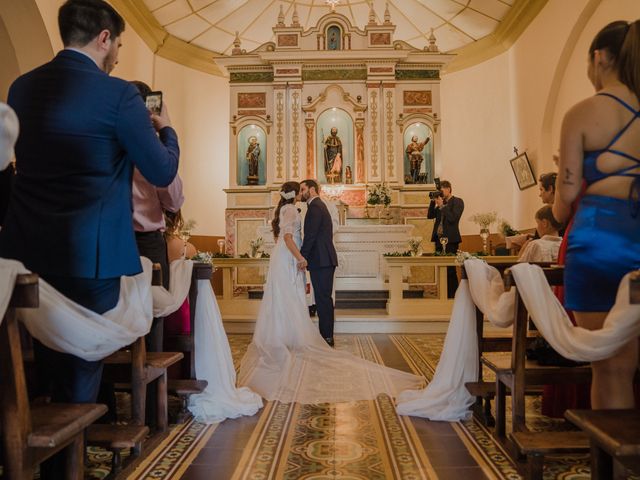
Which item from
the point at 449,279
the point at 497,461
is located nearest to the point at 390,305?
the point at 449,279

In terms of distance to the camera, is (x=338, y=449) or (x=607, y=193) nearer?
(x=607, y=193)

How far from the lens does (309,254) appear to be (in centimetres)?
566

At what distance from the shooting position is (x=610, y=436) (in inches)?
54.4

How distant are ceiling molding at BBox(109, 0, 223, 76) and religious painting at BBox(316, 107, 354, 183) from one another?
115 inches

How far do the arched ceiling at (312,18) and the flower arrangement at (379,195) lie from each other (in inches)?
170

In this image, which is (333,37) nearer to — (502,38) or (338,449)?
(502,38)

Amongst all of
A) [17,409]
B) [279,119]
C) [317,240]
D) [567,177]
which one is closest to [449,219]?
[317,240]

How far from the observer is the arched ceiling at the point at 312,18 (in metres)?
11.4

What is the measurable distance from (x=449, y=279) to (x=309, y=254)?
11.6ft

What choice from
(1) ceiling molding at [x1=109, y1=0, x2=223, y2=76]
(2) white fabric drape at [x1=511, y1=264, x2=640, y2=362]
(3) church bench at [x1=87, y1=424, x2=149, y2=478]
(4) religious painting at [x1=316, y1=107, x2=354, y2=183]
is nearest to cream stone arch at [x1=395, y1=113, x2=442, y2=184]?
(4) religious painting at [x1=316, y1=107, x2=354, y2=183]

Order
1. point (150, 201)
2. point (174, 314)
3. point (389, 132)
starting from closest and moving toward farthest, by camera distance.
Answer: point (150, 201) → point (174, 314) → point (389, 132)

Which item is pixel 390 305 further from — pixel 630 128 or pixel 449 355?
pixel 630 128

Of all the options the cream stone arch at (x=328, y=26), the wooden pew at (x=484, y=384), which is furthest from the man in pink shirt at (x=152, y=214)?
the cream stone arch at (x=328, y=26)

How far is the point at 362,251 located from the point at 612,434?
314 inches
